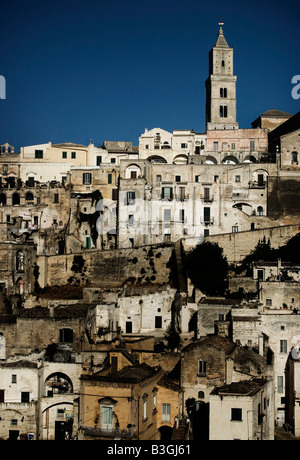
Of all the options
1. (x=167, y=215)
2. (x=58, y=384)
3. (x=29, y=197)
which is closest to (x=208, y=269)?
(x=167, y=215)

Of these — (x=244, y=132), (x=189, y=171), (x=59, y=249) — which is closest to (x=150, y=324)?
(x=59, y=249)

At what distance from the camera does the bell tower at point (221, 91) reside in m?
57.1

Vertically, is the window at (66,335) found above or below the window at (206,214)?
below

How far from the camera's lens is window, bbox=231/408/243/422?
25.5 meters

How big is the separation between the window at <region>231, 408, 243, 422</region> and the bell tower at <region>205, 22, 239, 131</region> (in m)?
33.8

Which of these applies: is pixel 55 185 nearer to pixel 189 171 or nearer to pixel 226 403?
pixel 189 171

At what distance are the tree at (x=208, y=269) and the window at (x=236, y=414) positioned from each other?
12.9 m

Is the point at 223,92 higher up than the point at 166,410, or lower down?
higher up

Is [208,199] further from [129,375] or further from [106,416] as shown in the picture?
[106,416]

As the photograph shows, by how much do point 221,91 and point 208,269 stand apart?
2287 cm

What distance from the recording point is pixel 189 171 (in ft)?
158

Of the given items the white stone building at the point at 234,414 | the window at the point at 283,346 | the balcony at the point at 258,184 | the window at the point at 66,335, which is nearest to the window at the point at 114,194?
the balcony at the point at 258,184

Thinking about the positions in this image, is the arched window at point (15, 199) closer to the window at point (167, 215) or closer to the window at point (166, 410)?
the window at point (167, 215)

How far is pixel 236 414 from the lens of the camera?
84.0ft
